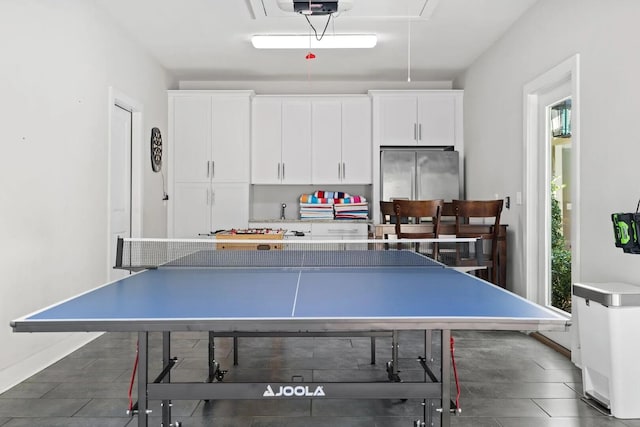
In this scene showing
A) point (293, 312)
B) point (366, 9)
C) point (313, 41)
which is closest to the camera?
point (293, 312)

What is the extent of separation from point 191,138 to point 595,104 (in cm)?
445

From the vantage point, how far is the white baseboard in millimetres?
2895

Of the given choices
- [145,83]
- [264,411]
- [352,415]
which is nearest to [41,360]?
[264,411]

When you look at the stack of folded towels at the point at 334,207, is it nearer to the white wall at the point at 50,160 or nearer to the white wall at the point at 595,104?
the white wall at the point at 595,104

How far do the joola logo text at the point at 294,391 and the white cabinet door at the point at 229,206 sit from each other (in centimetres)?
448

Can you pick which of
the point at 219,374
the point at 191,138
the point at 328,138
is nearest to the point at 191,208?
the point at 191,138

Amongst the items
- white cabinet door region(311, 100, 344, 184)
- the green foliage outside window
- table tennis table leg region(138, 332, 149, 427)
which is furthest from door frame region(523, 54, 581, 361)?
table tennis table leg region(138, 332, 149, 427)

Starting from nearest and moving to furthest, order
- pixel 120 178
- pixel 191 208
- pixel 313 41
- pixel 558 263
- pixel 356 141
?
pixel 558 263 < pixel 120 178 < pixel 313 41 < pixel 191 208 < pixel 356 141

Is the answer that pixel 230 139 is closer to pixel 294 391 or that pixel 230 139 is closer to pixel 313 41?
pixel 313 41

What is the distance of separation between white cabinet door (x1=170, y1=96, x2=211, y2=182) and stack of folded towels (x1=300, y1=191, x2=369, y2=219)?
4.22ft

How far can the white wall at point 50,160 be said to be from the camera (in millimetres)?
2963

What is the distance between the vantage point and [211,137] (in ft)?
20.1

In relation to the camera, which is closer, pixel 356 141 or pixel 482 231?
pixel 482 231

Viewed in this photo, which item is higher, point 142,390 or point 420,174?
point 420,174
